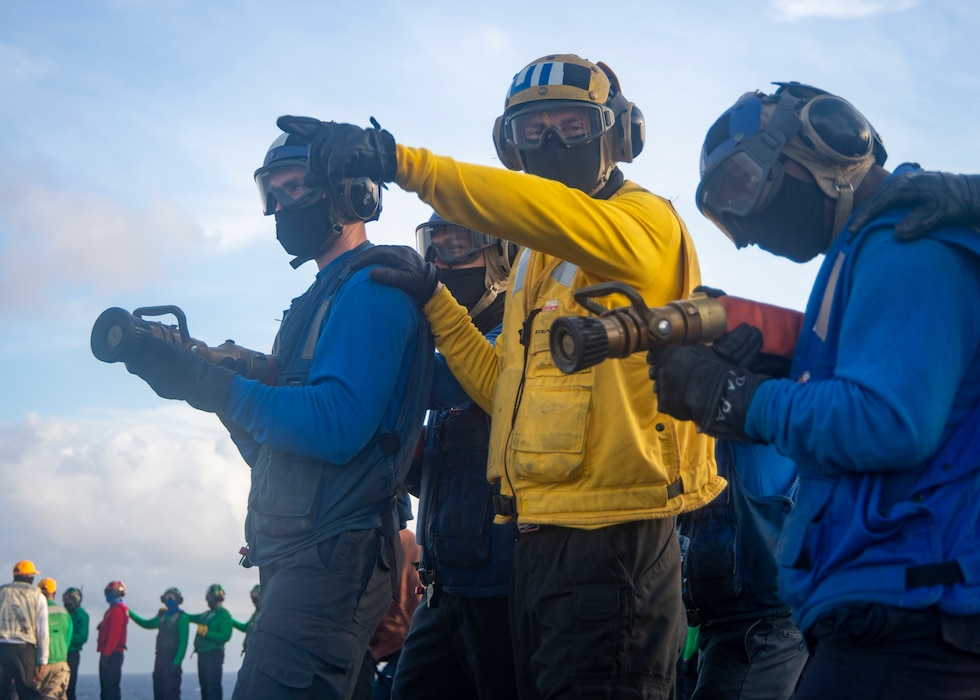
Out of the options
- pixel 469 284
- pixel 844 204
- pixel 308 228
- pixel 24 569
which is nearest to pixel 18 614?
pixel 24 569

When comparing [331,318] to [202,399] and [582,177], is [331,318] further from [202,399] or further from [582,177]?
[582,177]

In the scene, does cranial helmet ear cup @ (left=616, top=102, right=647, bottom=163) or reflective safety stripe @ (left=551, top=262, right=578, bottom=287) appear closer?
reflective safety stripe @ (left=551, top=262, right=578, bottom=287)

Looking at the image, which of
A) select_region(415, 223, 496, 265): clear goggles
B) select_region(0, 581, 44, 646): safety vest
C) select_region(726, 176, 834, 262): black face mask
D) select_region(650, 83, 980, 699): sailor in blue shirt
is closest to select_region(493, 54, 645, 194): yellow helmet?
select_region(726, 176, 834, 262): black face mask

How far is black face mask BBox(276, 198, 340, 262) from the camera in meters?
4.68

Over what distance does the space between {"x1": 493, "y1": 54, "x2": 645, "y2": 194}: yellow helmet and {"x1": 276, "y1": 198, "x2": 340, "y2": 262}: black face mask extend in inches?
36.7

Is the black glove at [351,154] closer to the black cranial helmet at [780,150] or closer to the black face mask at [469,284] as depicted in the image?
the black cranial helmet at [780,150]

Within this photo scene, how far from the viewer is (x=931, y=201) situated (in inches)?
94.8

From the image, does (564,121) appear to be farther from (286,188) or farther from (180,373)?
(180,373)

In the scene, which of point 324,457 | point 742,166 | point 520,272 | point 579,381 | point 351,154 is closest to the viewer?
point 742,166

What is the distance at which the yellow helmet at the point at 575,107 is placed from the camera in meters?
3.99

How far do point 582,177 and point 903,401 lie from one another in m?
1.97

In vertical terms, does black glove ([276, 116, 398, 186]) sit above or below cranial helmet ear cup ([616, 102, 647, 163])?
below

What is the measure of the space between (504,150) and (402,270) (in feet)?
2.03

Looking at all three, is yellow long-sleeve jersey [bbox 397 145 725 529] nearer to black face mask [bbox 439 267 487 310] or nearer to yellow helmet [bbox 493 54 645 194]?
yellow helmet [bbox 493 54 645 194]
